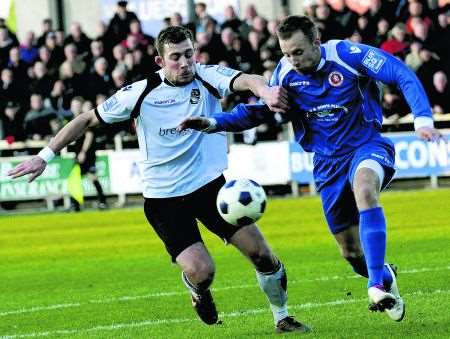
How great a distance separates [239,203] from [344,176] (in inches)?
32.9

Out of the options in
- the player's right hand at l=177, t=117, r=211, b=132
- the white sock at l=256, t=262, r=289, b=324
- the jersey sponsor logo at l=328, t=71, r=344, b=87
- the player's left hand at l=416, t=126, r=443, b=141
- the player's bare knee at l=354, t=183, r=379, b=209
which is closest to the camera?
the player's left hand at l=416, t=126, r=443, b=141

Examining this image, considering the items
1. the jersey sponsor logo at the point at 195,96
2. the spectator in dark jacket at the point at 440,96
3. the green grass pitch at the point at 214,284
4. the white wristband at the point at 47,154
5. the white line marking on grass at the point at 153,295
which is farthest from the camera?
the spectator in dark jacket at the point at 440,96

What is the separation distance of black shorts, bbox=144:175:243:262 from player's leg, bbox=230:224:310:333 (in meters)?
0.11

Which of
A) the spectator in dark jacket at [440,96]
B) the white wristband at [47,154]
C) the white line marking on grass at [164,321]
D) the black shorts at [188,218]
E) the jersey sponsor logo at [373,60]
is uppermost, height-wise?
the jersey sponsor logo at [373,60]

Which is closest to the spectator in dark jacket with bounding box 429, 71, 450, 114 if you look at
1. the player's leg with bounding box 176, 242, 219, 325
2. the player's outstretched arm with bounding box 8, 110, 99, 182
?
the player's leg with bounding box 176, 242, 219, 325

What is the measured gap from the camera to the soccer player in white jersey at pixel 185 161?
9242 millimetres

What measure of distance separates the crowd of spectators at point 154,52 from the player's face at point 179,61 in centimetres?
1336

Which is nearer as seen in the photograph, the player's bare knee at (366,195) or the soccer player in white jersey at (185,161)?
the player's bare knee at (366,195)

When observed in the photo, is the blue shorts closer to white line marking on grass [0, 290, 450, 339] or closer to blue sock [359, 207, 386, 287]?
blue sock [359, 207, 386, 287]

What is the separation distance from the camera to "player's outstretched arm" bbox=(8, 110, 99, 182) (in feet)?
29.5

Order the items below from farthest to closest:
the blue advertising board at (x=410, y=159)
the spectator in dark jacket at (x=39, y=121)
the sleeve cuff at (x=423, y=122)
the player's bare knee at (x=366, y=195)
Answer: the spectator in dark jacket at (x=39, y=121)
the blue advertising board at (x=410, y=159)
the player's bare knee at (x=366, y=195)
the sleeve cuff at (x=423, y=122)

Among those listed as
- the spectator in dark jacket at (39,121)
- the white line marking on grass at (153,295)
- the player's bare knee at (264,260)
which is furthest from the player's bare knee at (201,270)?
the spectator in dark jacket at (39,121)

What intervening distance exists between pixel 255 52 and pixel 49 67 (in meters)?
→ 4.45

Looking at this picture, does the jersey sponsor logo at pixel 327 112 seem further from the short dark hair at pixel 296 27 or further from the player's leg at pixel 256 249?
the player's leg at pixel 256 249
